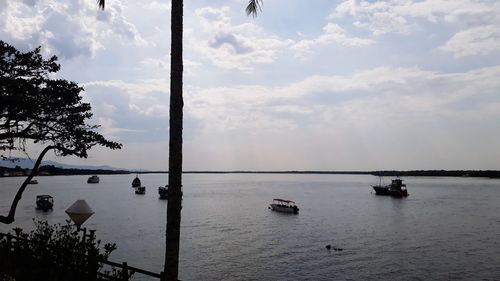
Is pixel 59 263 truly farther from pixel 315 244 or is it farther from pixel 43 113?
pixel 315 244

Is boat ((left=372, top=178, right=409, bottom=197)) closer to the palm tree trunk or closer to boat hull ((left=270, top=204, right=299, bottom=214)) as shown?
boat hull ((left=270, top=204, right=299, bottom=214))

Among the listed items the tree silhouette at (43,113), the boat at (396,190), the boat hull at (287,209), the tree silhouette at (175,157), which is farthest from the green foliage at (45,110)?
the boat at (396,190)

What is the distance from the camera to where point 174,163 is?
8164mm

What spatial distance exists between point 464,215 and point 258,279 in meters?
61.2

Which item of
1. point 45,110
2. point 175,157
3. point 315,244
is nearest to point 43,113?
point 45,110

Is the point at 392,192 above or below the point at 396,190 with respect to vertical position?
below

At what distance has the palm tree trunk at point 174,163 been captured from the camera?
8078mm

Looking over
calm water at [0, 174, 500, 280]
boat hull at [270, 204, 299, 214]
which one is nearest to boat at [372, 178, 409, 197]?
calm water at [0, 174, 500, 280]

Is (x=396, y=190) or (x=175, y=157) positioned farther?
(x=396, y=190)

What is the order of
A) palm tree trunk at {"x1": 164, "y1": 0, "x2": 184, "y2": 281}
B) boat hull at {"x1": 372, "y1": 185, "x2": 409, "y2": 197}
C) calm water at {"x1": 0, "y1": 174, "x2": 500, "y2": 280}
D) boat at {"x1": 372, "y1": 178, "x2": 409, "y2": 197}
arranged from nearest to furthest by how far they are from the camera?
palm tree trunk at {"x1": 164, "y1": 0, "x2": 184, "y2": 281}
calm water at {"x1": 0, "y1": 174, "x2": 500, "y2": 280}
boat hull at {"x1": 372, "y1": 185, "x2": 409, "y2": 197}
boat at {"x1": 372, "y1": 178, "x2": 409, "y2": 197}

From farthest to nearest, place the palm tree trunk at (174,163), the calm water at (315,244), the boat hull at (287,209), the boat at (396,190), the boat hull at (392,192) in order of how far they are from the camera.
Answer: the boat at (396,190)
the boat hull at (392,192)
the boat hull at (287,209)
the calm water at (315,244)
the palm tree trunk at (174,163)

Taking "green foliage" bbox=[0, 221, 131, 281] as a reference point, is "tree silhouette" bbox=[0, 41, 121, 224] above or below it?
above

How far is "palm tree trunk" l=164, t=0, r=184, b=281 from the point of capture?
8.08 metres

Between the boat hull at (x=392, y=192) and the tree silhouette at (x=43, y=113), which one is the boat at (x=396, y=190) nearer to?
the boat hull at (x=392, y=192)
